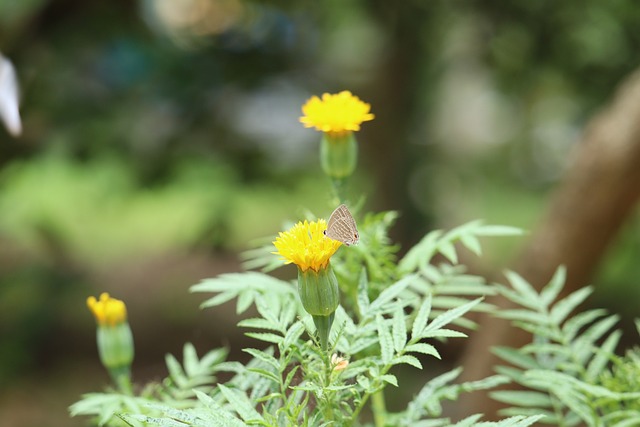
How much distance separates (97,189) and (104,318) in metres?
1.55

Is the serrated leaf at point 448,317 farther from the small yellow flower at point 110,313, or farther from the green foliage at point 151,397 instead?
the small yellow flower at point 110,313

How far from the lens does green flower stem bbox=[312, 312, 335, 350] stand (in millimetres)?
476

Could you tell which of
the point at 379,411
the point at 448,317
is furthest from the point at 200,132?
the point at 448,317

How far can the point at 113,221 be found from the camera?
329cm

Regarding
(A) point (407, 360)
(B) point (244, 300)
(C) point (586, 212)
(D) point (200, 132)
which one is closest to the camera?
(A) point (407, 360)

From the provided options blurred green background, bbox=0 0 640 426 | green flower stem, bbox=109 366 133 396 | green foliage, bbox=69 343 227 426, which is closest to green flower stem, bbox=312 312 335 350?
green foliage, bbox=69 343 227 426

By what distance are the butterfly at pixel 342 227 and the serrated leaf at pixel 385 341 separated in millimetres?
69

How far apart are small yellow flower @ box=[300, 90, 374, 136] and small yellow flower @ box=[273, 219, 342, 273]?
0.16 metres

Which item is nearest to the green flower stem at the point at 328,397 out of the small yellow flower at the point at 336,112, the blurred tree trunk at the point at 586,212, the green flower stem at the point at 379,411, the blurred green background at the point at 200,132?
the green flower stem at the point at 379,411

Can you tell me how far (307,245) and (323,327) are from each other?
0.06 m

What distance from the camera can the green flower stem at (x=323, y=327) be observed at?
48 centimetres

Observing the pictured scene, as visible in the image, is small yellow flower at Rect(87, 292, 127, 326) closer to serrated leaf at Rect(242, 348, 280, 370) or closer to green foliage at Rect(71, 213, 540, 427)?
green foliage at Rect(71, 213, 540, 427)

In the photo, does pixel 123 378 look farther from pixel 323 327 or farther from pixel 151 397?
pixel 323 327

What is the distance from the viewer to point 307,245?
463 mm
